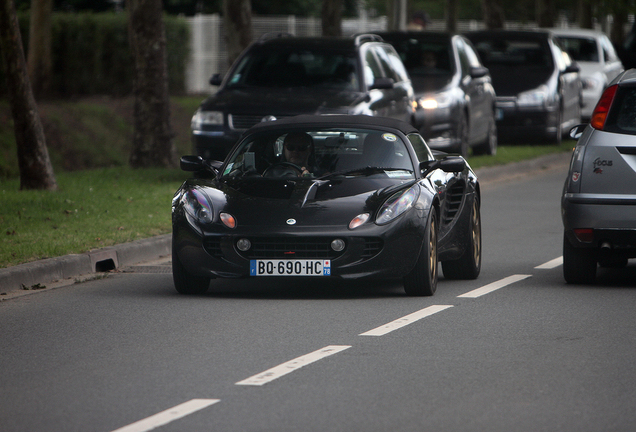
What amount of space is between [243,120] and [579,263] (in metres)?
7.12

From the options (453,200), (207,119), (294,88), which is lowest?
(207,119)

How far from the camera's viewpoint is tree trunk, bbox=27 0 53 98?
3122 centimetres

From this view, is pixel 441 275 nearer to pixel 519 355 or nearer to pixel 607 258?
pixel 607 258

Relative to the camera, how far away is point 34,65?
103 feet

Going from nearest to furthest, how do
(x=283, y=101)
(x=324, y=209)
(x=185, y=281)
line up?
(x=324, y=209)
(x=185, y=281)
(x=283, y=101)

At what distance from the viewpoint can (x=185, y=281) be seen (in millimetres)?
9500

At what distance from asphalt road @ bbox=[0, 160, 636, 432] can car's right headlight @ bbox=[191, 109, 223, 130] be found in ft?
19.3

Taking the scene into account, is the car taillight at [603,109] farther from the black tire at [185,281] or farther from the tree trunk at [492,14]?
the tree trunk at [492,14]

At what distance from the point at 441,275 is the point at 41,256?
3.26m

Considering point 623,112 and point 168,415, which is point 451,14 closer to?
point 623,112

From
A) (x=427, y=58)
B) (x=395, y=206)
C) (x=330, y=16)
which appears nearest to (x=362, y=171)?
(x=395, y=206)

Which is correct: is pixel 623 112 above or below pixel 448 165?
above

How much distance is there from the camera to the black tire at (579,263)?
980 centimetres

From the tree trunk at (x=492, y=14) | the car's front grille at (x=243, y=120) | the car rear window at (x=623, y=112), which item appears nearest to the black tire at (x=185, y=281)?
the car rear window at (x=623, y=112)
